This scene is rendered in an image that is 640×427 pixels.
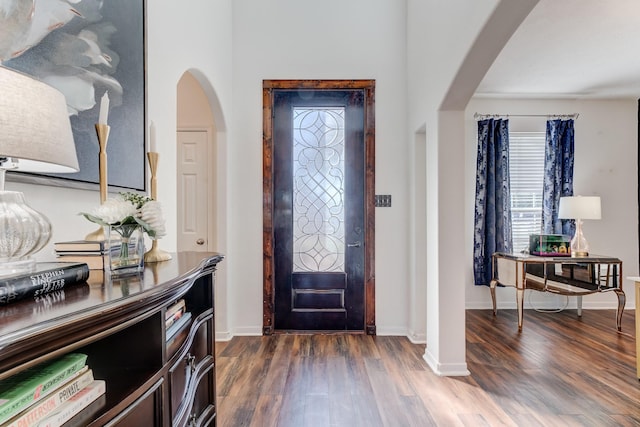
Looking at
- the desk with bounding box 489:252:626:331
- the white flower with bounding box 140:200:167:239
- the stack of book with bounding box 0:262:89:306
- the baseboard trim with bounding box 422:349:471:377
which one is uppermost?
the white flower with bounding box 140:200:167:239

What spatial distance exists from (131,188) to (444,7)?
247cm

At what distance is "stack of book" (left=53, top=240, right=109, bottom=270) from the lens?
3.30 feet

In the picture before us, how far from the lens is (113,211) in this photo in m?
0.99

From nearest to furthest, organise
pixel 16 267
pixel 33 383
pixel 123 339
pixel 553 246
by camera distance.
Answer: pixel 33 383 → pixel 16 267 → pixel 123 339 → pixel 553 246

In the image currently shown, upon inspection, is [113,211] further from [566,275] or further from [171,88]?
[566,275]

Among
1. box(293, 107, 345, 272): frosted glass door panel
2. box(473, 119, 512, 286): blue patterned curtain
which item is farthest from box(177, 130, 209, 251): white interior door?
box(473, 119, 512, 286): blue patterned curtain

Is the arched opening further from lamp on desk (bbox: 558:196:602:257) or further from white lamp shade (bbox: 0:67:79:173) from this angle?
lamp on desk (bbox: 558:196:602:257)

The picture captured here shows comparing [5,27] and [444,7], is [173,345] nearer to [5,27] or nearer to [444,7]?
[5,27]

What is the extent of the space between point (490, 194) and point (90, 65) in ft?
14.1

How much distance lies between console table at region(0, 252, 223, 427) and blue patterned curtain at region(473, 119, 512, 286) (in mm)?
3863

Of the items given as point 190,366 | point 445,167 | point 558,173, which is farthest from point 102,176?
point 558,173

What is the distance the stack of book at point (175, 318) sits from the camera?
111cm

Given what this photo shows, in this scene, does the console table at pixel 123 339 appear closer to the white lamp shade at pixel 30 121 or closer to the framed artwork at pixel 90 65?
the white lamp shade at pixel 30 121

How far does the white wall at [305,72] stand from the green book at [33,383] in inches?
114
